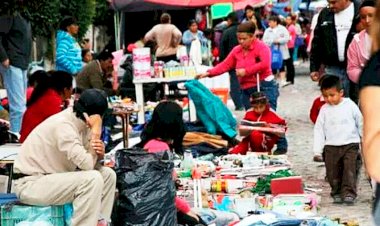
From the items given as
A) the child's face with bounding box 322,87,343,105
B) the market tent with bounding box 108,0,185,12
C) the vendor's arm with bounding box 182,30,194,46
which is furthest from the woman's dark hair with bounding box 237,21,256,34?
the market tent with bounding box 108,0,185,12

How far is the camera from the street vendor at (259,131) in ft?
37.9

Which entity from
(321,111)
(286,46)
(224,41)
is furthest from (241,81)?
(286,46)

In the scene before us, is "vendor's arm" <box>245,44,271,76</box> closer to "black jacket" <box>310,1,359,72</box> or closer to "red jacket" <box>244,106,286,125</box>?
"red jacket" <box>244,106,286,125</box>

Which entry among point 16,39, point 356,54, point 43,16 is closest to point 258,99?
point 356,54

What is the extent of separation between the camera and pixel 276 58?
79.2ft

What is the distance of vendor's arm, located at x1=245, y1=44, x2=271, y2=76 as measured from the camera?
12.9 metres

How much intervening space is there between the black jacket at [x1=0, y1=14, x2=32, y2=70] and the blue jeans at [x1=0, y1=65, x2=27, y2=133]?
0.36ft

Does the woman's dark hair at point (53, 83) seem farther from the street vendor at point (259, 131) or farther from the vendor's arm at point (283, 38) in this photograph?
the vendor's arm at point (283, 38)

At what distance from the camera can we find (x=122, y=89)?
16391 millimetres

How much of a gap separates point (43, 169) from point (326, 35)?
458cm

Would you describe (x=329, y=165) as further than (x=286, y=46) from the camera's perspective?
No

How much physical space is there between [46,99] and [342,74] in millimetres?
→ 3125

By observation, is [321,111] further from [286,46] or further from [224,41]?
[286,46]

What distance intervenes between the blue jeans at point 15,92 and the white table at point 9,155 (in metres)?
3.15
